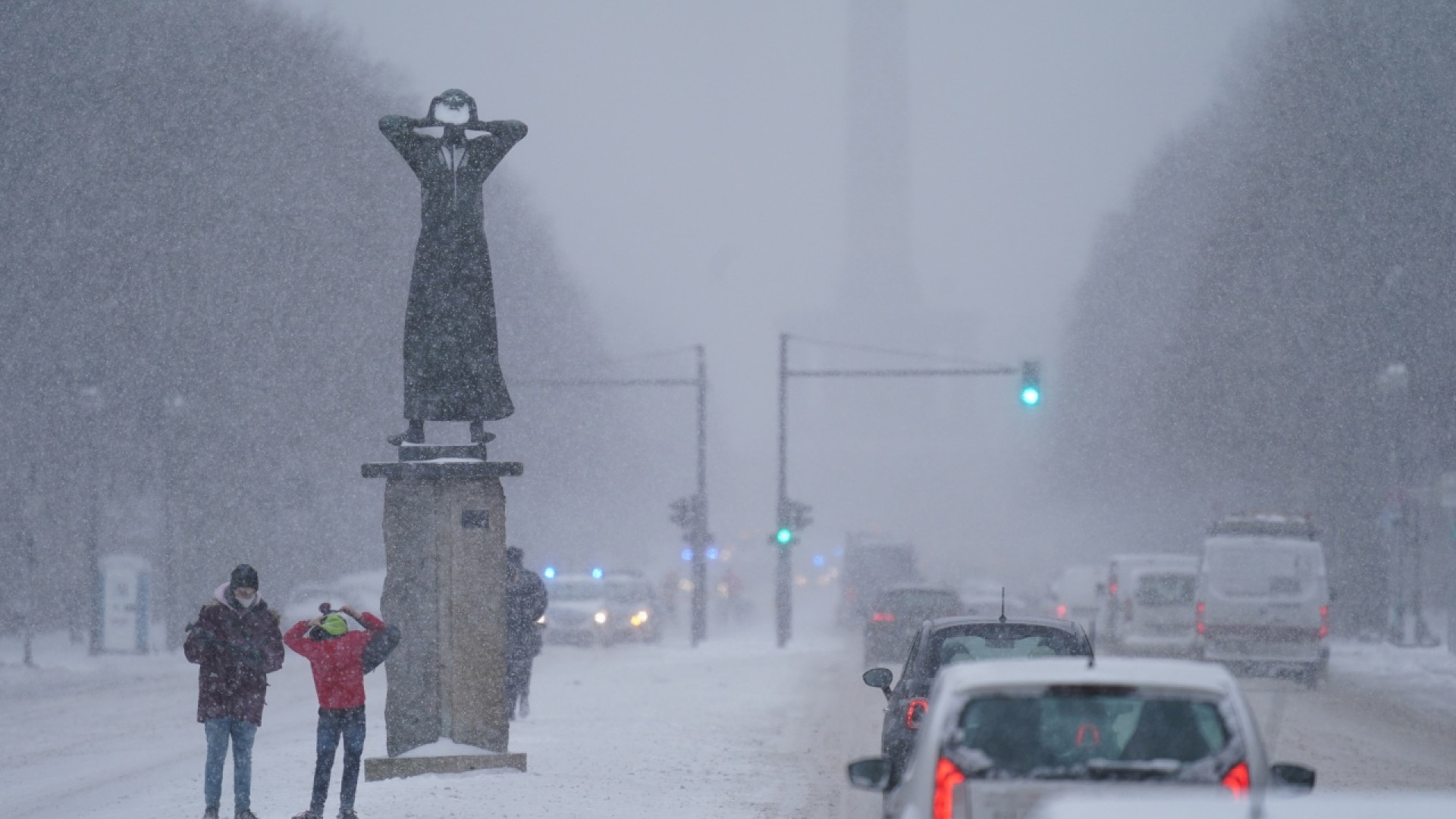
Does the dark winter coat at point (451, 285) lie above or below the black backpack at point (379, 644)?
above

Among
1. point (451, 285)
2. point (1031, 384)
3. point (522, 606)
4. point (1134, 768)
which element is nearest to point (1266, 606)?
point (1031, 384)

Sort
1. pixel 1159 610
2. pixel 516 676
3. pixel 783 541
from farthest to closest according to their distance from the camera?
1. pixel 783 541
2. pixel 1159 610
3. pixel 516 676

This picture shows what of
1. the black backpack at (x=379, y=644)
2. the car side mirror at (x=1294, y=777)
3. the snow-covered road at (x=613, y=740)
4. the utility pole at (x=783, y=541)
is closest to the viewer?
the car side mirror at (x=1294, y=777)

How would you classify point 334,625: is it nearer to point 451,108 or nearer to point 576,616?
point 451,108

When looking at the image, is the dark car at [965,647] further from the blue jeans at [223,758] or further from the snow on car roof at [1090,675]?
the snow on car roof at [1090,675]

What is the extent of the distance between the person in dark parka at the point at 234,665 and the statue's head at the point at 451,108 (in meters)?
4.73

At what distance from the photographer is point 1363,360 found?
4012cm

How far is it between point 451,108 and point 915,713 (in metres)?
6.04

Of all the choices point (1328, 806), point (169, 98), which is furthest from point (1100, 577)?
point (1328, 806)

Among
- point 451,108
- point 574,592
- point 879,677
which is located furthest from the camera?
point 574,592

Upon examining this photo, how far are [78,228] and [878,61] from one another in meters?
124

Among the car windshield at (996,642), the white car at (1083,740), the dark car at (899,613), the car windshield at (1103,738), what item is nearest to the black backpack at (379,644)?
the car windshield at (996,642)

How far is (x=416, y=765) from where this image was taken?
546 inches

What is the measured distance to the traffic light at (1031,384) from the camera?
119 ft
